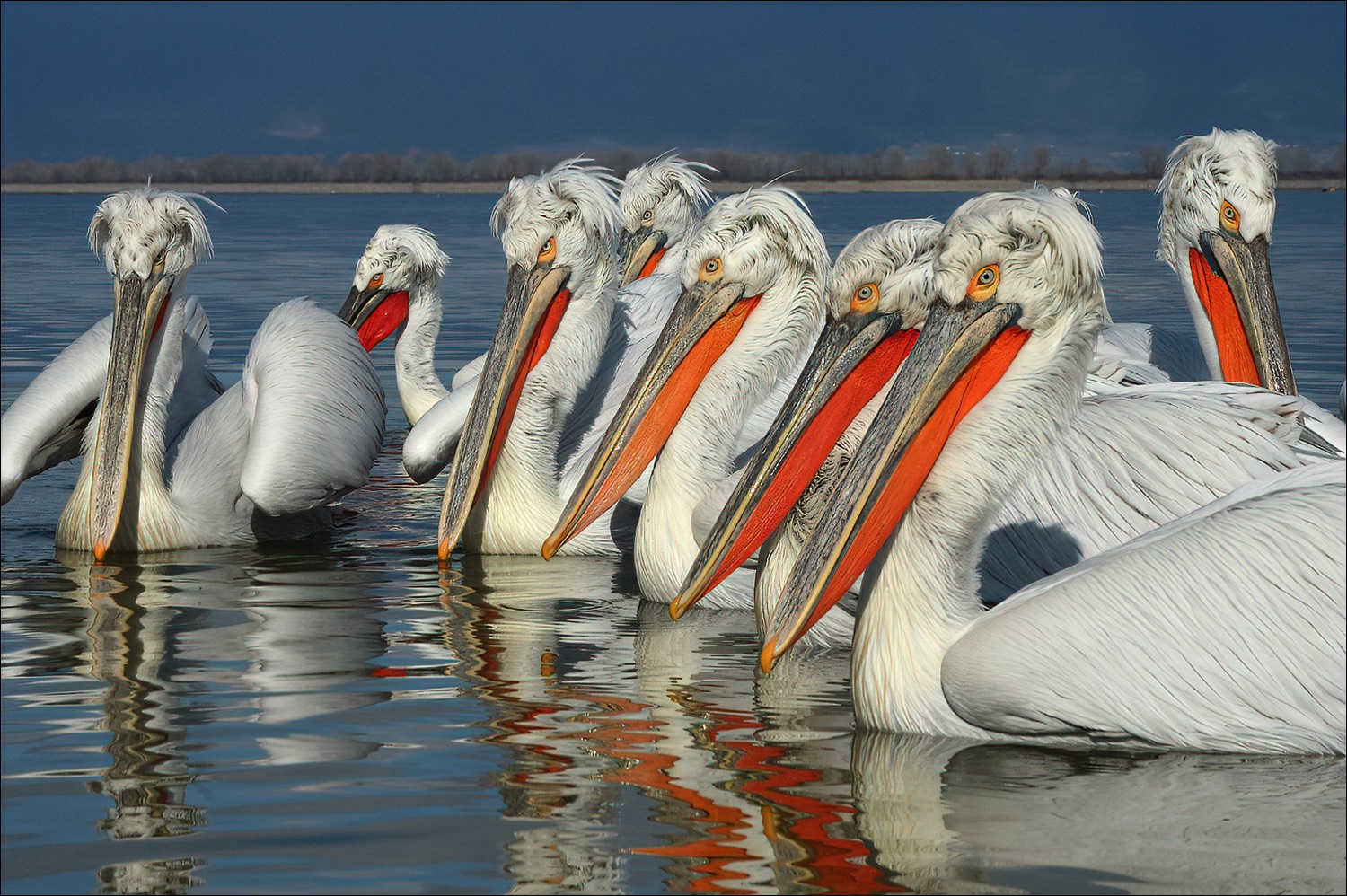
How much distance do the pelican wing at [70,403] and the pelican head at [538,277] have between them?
1.18 meters

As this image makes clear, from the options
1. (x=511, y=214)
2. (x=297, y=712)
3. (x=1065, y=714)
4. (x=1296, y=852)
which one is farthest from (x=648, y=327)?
(x=1296, y=852)

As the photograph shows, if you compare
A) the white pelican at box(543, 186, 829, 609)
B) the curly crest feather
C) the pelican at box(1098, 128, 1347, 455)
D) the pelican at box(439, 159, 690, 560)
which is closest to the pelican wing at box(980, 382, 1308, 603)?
the white pelican at box(543, 186, 829, 609)

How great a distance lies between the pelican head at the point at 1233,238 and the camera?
5.84 meters

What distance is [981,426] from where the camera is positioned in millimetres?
3488

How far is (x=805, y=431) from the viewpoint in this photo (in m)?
4.04

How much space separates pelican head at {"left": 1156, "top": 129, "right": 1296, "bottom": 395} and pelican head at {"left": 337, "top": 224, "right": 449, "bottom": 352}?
3938 mm

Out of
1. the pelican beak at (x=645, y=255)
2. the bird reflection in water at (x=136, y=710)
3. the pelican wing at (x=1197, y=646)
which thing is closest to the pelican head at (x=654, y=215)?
the pelican beak at (x=645, y=255)

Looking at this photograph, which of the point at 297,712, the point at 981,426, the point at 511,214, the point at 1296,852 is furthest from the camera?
the point at 511,214

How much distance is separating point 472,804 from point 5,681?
56.4 inches

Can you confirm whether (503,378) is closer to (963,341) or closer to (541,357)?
(541,357)

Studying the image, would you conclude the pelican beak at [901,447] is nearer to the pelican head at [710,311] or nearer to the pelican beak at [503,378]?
the pelican head at [710,311]

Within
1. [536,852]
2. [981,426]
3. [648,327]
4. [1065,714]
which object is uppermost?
[648,327]

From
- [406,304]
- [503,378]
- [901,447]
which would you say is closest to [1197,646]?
[901,447]

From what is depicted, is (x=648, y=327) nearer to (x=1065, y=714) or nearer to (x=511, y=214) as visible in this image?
(x=511, y=214)
